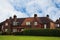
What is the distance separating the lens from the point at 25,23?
102 metres

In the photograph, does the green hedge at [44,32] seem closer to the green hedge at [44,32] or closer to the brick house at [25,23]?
the green hedge at [44,32]

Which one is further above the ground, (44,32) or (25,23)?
(25,23)

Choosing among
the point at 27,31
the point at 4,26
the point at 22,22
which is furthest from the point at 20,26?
the point at 27,31

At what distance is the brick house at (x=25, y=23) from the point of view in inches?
3848

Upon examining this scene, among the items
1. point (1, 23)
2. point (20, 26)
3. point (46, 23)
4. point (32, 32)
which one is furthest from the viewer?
point (1, 23)

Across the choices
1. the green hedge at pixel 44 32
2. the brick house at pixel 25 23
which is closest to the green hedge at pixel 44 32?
the green hedge at pixel 44 32

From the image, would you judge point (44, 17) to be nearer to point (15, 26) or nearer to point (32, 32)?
point (15, 26)

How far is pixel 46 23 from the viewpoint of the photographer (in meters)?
96.6

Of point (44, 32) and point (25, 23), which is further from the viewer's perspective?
point (25, 23)

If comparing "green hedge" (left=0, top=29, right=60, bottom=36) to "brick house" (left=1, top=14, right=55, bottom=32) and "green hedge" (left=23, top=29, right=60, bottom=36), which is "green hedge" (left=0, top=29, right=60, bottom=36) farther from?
"brick house" (left=1, top=14, right=55, bottom=32)

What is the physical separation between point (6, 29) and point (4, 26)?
6.20 feet

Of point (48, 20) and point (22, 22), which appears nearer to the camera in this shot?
point (48, 20)

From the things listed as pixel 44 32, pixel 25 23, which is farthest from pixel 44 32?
pixel 25 23

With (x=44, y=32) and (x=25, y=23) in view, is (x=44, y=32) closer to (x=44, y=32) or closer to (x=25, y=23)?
(x=44, y=32)
